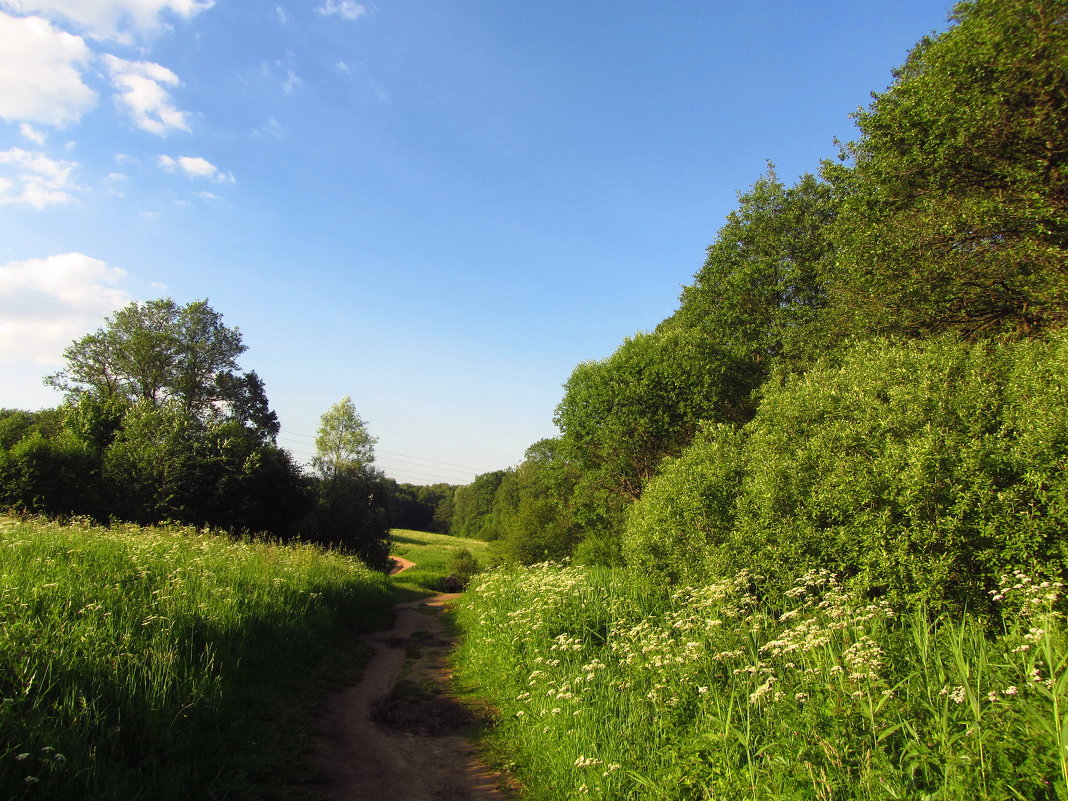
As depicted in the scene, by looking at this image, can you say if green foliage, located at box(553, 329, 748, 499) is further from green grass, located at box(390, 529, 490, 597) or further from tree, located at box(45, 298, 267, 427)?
tree, located at box(45, 298, 267, 427)

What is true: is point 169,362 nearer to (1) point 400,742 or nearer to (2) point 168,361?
(2) point 168,361

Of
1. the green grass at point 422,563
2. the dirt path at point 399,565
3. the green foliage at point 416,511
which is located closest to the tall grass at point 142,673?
the green grass at point 422,563

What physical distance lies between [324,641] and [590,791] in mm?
7593

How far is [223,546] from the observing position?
13711 millimetres

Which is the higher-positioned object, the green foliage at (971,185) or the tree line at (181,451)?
the green foliage at (971,185)

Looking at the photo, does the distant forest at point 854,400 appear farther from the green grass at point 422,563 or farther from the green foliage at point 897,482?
the green grass at point 422,563

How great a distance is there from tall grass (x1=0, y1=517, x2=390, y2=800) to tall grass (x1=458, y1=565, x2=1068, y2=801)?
319 centimetres

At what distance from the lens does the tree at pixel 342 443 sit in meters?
41.9

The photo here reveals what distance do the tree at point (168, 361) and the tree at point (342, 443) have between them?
776 cm

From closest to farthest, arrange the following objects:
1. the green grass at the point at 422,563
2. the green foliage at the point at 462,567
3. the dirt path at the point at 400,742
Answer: the dirt path at the point at 400,742, the green grass at the point at 422,563, the green foliage at the point at 462,567

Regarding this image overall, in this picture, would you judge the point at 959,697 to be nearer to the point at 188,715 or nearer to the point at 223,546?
the point at 188,715

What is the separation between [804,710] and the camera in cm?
460

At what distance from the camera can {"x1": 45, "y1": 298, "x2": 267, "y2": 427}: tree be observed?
39.4 m

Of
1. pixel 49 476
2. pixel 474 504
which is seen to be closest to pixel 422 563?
pixel 49 476
